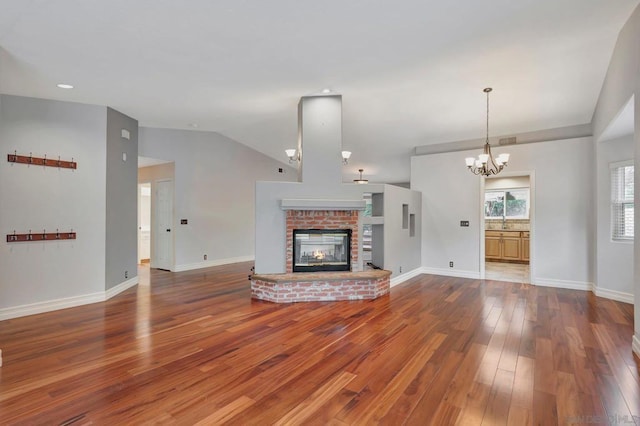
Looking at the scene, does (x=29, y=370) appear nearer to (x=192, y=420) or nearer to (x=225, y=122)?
(x=192, y=420)

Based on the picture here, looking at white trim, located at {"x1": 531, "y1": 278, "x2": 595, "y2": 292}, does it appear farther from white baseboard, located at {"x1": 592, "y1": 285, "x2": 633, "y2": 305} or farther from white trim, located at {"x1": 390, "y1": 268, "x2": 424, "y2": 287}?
white trim, located at {"x1": 390, "y1": 268, "x2": 424, "y2": 287}

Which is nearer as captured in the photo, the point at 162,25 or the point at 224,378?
the point at 224,378

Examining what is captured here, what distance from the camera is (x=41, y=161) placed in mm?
4152

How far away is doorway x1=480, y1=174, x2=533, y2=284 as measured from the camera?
8094 mm

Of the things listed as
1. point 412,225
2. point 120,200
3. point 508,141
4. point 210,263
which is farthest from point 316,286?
point 508,141

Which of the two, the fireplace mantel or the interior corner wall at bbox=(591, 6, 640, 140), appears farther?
the fireplace mantel

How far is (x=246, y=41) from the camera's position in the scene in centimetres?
315

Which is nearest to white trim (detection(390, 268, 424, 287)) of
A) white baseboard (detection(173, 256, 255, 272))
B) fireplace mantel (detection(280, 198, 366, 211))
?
fireplace mantel (detection(280, 198, 366, 211))

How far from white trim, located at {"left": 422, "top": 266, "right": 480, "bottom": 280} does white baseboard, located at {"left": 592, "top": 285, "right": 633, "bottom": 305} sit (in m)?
1.75

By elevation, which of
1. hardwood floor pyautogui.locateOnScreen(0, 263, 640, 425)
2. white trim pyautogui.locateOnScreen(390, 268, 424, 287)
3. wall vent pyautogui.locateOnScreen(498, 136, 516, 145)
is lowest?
hardwood floor pyautogui.locateOnScreen(0, 263, 640, 425)

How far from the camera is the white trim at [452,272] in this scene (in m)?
6.16

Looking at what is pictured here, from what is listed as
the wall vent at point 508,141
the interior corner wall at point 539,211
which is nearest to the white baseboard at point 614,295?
the interior corner wall at point 539,211

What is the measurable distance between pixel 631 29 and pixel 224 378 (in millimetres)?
4734

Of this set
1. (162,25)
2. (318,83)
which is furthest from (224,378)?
(318,83)
